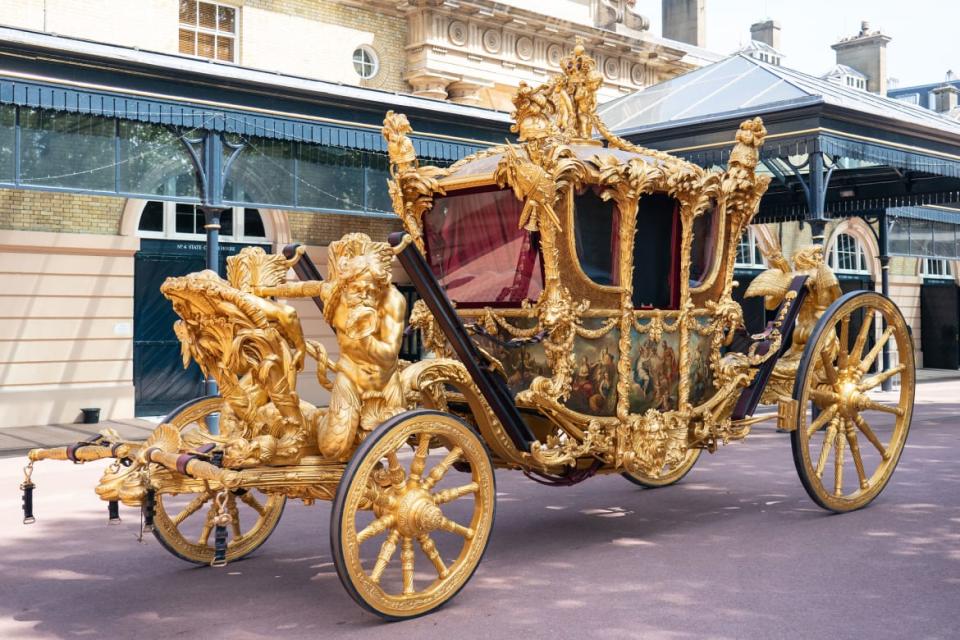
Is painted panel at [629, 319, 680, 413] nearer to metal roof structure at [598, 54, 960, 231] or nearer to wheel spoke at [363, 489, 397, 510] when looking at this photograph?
wheel spoke at [363, 489, 397, 510]

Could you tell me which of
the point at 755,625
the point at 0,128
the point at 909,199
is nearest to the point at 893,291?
the point at 909,199

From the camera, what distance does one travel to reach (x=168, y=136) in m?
12.0

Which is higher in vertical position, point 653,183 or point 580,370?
point 653,183

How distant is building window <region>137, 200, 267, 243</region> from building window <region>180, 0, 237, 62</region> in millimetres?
2827

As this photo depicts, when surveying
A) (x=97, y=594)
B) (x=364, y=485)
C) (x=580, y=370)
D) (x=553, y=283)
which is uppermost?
(x=553, y=283)

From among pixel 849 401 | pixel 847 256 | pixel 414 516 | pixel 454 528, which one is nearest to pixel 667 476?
pixel 849 401

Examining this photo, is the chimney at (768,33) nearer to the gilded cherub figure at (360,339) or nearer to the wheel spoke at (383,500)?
the gilded cherub figure at (360,339)

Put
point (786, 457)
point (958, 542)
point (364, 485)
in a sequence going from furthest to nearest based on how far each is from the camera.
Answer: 1. point (786, 457)
2. point (958, 542)
3. point (364, 485)

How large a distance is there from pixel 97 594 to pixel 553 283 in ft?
9.41

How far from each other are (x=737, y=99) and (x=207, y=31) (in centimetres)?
866

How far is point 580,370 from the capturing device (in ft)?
20.0

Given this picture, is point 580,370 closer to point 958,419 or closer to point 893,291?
point 958,419

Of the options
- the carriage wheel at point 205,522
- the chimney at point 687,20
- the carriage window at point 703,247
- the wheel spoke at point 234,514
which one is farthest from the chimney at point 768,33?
the wheel spoke at point 234,514

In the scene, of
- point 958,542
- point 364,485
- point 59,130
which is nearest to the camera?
point 364,485
